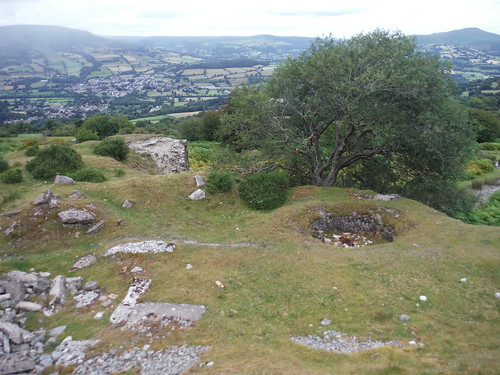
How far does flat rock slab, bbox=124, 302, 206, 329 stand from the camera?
11812 mm

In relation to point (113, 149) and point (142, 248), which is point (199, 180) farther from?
point (113, 149)

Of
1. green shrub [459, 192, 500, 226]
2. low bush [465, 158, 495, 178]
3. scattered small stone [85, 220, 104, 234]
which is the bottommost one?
green shrub [459, 192, 500, 226]

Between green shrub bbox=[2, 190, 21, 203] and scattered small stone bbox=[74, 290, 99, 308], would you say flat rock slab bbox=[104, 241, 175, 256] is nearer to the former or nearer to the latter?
scattered small stone bbox=[74, 290, 99, 308]

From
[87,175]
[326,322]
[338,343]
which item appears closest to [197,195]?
[87,175]

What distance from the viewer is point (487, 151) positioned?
2341 inches

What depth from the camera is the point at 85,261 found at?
1631cm

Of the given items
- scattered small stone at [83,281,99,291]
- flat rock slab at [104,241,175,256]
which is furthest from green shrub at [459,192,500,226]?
scattered small stone at [83,281,99,291]

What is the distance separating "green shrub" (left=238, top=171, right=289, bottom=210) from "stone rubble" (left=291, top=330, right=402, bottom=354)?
12.9 meters

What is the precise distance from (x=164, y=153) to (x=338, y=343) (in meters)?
31.4

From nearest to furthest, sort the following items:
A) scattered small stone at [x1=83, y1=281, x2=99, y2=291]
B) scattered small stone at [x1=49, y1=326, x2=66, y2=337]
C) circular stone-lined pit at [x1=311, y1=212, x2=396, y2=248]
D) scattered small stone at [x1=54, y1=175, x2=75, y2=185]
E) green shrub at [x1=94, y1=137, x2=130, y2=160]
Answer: scattered small stone at [x1=49, y1=326, x2=66, y2=337], scattered small stone at [x1=83, y1=281, x2=99, y2=291], circular stone-lined pit at [x1=311, y1=212, x2=396, y2=248], scattered small stone at [x1=54, y1=175, x2=75, y2=185], green shrub at [x1=94, y1=137, x2=130, y2=160]

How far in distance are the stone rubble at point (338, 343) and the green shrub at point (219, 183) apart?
14904 millimetres

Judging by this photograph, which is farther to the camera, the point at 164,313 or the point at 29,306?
the point at 29,306

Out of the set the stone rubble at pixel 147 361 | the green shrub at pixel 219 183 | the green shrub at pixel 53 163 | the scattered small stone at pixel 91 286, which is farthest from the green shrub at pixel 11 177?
the stone rubble at pixel 147 361

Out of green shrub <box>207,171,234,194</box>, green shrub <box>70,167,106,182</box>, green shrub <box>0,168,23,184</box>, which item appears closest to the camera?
green shrub <box>207,171,234,194</box>
